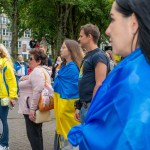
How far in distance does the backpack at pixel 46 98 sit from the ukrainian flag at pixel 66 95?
72 mm

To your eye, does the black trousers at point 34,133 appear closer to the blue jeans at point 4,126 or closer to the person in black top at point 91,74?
the blue jeans at point 4,126

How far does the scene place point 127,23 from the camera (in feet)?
5.30

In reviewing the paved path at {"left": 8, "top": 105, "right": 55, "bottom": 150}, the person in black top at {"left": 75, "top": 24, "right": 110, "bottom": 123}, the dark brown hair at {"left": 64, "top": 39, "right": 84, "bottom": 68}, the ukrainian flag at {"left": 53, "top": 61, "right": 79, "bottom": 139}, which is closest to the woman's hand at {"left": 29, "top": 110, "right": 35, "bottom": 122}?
the ukrainian flag at {"left": 53, "top": 61, "right": 79, "bottom": 139}

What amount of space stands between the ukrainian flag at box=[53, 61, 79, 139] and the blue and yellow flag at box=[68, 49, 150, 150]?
3.56 metres

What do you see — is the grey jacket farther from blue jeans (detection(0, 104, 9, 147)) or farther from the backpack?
blue jeans (detection(0, 104, 9, 147))

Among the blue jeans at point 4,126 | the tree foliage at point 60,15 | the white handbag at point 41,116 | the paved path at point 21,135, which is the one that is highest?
the tree foliage at point 60,15

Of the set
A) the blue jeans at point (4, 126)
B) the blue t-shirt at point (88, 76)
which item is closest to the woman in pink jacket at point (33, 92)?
the blue jeans at point (4, 126)

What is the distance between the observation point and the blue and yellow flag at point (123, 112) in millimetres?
1381

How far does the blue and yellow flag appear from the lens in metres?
1.38

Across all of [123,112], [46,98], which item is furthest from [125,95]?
[46,98]

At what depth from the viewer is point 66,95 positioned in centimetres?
517

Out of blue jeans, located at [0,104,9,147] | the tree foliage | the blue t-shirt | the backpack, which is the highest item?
the tree foliage

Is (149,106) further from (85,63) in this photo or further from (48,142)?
(48,142)

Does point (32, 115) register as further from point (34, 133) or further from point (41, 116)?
point (34, 133)
